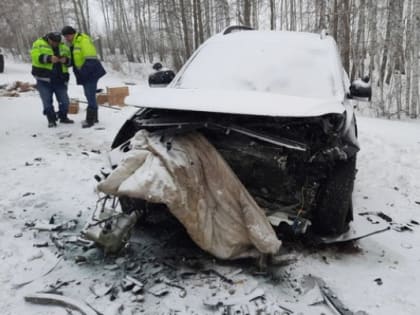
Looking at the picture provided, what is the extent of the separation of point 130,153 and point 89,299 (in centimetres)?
97

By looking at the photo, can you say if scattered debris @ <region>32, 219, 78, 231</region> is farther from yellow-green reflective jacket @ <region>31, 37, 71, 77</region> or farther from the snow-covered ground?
yellow-green reflective jacket @ <region>31, 37, 71, 77</region>

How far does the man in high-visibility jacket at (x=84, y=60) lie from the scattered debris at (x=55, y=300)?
453 centimetres

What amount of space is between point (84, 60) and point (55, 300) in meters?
4.86

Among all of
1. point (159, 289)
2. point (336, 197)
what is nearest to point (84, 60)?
point (159, 289)

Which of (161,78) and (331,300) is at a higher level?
(161,78)

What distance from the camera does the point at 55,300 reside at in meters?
2.19

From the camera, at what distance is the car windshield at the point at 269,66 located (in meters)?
3.19

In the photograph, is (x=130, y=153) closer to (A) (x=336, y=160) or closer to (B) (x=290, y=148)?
(B) (x=290, y=148)

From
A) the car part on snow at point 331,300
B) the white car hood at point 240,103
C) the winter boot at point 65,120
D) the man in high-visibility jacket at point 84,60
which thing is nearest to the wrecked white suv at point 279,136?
the white car hood at point 240,103

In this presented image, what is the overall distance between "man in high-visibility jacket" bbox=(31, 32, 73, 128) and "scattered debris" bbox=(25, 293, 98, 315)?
4650mm

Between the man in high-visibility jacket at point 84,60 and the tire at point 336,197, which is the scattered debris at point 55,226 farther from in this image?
the man in high-visibility jacket at point 84,60

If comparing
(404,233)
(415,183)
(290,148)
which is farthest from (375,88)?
(290,148)

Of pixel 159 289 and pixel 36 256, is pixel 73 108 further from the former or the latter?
pixel 159 289

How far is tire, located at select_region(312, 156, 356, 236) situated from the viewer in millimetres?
2682
